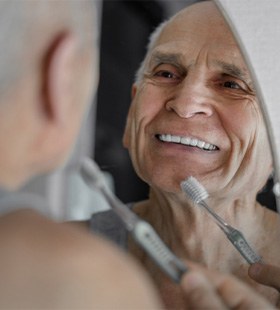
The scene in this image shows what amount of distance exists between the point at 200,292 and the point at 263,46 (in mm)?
297

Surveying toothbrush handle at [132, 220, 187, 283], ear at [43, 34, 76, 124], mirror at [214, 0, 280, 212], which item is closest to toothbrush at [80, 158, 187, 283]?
toothbrush handle at [132, 220, 187, 283]

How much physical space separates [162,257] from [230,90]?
24cm

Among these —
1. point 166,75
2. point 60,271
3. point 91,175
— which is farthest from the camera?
point 166,75

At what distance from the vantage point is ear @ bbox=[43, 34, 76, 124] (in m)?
0.43

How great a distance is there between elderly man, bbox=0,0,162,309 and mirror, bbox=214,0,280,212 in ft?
0.72

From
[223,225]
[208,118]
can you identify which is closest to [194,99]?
[208,118]

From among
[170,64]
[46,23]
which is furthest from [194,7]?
[46,23]

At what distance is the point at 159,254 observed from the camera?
48 cm

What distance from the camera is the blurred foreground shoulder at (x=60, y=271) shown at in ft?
1.26

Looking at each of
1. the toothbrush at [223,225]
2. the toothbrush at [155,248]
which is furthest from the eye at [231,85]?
the toothbrush at [155,248]

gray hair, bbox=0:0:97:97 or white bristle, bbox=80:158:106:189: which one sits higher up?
gray hair, bbox=0:0:97:97

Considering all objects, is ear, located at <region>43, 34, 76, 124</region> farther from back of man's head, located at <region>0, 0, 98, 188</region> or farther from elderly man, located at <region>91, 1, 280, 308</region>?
elderly man, located at <region>91, 1, 280, 308</region>

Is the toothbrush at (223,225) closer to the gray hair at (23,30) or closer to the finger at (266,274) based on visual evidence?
the finger at (266,274)

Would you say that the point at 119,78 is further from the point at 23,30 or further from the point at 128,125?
the point at 23,30
